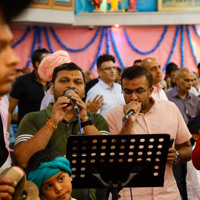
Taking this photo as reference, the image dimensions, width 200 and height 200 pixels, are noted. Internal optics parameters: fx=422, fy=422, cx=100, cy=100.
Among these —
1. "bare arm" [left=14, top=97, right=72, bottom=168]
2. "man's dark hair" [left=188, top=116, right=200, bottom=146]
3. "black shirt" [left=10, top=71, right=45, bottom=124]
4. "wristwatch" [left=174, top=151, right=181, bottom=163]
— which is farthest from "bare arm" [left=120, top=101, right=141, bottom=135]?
"black shirt" [left=10, top=71, right=45, bottom=124]

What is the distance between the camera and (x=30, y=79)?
538cm

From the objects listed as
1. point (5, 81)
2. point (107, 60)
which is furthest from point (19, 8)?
point (107, 60)

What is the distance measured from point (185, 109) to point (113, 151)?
375cm

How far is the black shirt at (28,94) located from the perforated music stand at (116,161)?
9.17ft

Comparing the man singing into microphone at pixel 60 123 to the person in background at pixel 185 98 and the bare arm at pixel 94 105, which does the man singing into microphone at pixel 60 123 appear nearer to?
the bare arm at pixel 94 105

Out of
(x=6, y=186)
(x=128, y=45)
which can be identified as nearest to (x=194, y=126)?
(x=6, y=186)

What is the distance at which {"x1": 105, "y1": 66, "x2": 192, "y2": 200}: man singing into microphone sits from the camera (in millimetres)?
3100

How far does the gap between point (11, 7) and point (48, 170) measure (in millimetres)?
1599

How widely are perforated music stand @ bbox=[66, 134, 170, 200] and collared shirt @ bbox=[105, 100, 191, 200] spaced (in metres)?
0.50

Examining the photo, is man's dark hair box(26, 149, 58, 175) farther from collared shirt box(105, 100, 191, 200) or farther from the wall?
the wall

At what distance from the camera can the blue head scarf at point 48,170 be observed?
2340mm

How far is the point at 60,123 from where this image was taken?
113 inches

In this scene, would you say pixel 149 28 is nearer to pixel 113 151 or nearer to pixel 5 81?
pixel 113 151

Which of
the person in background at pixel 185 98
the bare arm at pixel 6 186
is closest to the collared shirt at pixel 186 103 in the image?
the person in background at pixel 185 98
